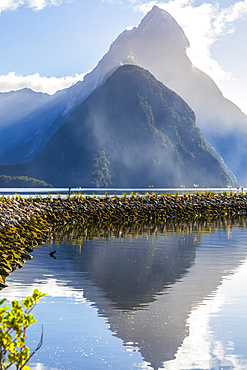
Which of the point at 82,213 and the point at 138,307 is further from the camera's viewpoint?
the point at 82,213

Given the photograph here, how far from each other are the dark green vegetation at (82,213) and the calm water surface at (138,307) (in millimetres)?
1294

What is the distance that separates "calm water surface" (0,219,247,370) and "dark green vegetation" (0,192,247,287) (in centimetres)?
Result: 129

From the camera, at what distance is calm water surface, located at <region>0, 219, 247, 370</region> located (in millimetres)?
10594

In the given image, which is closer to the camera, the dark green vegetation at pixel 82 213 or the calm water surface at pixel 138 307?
the calm water surface at pixel 138 307

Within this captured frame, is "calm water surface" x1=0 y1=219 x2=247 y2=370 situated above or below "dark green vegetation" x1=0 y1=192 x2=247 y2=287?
below

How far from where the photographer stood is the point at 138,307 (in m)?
14.8

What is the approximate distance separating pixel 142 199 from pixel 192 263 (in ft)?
131

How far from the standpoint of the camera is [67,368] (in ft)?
32.4

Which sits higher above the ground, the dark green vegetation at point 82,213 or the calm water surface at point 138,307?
the dark green vegetation at point 82,213

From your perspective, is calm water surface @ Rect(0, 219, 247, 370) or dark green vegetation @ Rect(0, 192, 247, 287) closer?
calm water surface @ Rect(0, 219, 247, 370)

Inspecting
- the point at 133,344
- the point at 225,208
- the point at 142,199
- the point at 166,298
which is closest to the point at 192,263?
the point at 166,298

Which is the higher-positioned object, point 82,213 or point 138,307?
point 82,213

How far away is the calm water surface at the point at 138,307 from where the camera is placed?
1059 centimetres

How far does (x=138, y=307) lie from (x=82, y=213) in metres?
37.1
